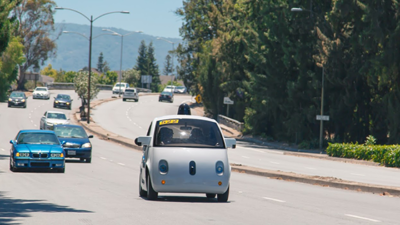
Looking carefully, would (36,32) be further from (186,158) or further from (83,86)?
(186,158)

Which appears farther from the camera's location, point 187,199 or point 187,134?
point 187,199

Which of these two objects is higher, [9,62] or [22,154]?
[9,62]

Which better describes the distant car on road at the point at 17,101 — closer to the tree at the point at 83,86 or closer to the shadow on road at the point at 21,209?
the tree at the point at 83,86

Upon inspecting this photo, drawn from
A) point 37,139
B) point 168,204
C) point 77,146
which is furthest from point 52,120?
point 168,204

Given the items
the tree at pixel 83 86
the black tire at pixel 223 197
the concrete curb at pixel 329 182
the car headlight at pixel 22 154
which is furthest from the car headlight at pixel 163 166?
the tree at pixel 83 86

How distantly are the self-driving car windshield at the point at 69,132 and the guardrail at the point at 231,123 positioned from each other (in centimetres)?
3514

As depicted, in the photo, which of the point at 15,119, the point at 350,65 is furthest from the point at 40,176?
the point at 15,119

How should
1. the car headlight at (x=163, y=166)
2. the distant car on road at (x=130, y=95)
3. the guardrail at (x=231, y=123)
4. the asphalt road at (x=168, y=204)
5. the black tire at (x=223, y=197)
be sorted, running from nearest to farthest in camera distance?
the asphalt road at (x=168, y=204) < the car headlight at (x=163, y=166) < the black tire at (x=223, y=197) < the guardrail at (x=231, y=123) < the distant car on road at (x=130, y=95)

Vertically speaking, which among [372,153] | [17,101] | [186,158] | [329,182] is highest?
[186,158]

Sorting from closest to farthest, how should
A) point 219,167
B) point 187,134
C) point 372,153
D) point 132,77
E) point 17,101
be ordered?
1. point 219,167
2. point 187,134
3. point 372,153
4. point 17,101
5. point 132,77

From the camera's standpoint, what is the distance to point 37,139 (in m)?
22.8

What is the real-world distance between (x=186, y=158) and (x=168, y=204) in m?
1.00

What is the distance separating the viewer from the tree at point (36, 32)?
10825cm

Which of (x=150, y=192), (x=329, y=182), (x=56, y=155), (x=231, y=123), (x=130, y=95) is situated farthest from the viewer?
(x=130, y=95)
